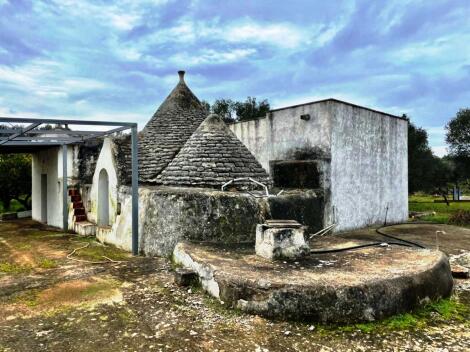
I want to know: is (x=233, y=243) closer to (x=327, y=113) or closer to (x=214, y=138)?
(x=214, y=138)

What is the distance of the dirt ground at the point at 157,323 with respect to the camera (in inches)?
155

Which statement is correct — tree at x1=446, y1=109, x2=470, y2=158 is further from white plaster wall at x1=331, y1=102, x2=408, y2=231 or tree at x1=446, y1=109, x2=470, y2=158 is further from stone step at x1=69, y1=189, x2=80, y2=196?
stone step at x1=69, y1=189, x2=80, y2=196

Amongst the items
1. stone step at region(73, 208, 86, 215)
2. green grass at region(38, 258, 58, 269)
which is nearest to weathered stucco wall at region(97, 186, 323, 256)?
green grass at region(38, 258, 58, 269)

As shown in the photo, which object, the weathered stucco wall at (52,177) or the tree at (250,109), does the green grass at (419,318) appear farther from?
the tree at (250,109)

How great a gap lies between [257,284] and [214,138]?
5.49m

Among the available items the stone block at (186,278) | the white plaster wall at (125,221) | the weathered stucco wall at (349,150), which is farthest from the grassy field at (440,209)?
the stone block at (186,278)

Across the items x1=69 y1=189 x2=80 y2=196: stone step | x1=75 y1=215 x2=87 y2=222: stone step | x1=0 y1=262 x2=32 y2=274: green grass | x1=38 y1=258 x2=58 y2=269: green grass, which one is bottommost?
x1=0 y1=262 x2=32 y2=274: green grass

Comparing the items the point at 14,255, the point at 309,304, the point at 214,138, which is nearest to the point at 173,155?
Answer: the point at 214,138

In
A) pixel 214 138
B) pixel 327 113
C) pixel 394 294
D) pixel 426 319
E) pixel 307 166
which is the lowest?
pixel 426 319

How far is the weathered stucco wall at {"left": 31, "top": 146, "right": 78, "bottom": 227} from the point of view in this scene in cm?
1307

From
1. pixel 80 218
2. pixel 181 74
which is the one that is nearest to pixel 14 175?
pixel 80 218

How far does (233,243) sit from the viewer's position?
23.1 feet

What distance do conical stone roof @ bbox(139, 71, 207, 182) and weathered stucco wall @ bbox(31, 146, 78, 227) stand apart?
3532 mm

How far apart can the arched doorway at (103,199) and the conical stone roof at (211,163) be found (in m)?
2.68
